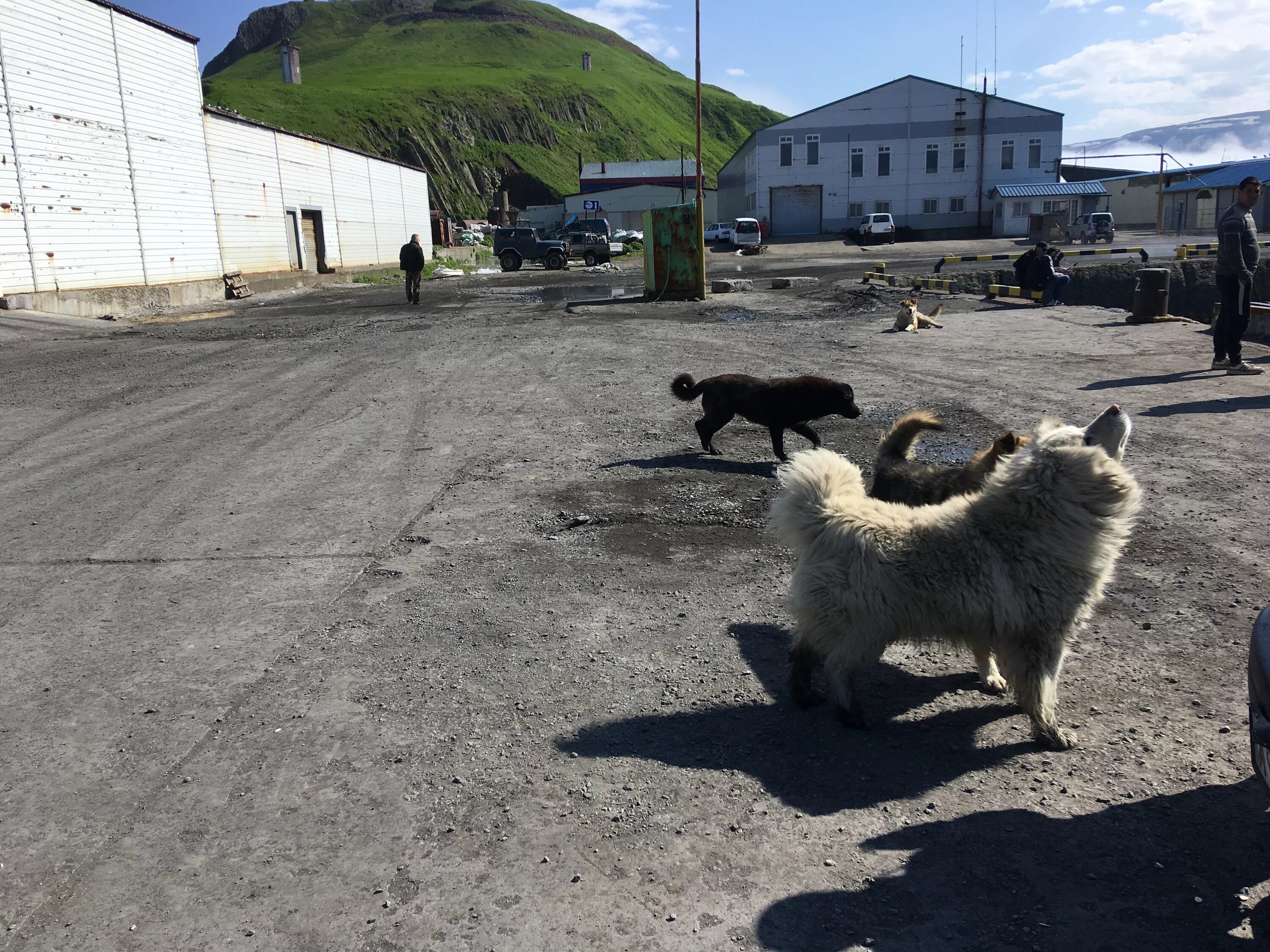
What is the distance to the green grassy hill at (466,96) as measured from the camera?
329ft

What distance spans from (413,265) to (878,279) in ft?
44.4

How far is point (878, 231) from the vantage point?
56.6 m

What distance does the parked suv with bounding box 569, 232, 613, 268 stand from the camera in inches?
1773

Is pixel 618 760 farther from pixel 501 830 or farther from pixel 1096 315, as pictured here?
pixel 1096 315

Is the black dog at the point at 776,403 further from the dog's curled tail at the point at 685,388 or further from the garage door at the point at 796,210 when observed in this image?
the garage door at the point at 796,210

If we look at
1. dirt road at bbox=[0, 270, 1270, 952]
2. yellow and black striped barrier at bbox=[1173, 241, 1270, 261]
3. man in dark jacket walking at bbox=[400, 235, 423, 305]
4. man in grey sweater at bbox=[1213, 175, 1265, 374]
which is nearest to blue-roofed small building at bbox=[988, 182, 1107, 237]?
yellow and black striped barrier at bbox=[1173, 241, 1270, 261]

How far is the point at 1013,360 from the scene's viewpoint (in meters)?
12.1

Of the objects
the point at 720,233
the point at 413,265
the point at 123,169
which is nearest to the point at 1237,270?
the point at 413,265

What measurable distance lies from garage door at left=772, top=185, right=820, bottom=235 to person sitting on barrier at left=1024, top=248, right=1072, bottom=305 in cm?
4651

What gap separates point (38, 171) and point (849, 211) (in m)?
55.4

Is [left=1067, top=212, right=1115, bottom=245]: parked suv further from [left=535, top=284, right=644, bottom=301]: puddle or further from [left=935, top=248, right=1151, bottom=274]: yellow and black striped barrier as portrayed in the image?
[left=535, top=284, right=644, bottom=301]: puddle

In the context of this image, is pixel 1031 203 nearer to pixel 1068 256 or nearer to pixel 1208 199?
pixel 1208 199

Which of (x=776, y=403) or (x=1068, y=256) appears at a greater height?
(x=1068, y=256)

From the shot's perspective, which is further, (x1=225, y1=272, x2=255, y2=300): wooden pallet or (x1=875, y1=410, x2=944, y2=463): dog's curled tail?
(x1=225, y1=272, x2=255, y2=300): wooden pallet
